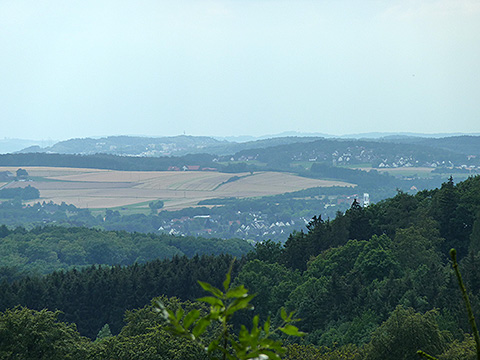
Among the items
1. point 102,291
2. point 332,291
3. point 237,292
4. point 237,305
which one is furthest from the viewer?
point 102,291

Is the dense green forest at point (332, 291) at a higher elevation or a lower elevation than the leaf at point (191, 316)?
lower

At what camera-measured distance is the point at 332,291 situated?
238 ft

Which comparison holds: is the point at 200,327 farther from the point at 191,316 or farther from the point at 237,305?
the point at 237,305

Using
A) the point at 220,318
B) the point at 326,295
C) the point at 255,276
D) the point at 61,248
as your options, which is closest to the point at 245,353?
the point at 220,318

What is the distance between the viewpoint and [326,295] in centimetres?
7262

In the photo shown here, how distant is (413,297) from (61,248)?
14980cm

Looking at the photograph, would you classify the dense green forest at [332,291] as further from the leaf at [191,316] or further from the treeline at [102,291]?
the leaf at [191,316]

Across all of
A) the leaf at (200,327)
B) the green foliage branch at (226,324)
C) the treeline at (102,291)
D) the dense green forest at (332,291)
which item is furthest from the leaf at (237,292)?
the treeline at (102,291)

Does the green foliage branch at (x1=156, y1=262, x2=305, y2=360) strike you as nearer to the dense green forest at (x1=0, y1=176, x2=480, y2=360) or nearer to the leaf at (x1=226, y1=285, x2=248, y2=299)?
the leaf at (x1=226, y1=285, x2=248, y2=299)

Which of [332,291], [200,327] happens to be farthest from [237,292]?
[332,291]

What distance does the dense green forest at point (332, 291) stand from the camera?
4678 centimetres

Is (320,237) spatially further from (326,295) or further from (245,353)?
(245,353)

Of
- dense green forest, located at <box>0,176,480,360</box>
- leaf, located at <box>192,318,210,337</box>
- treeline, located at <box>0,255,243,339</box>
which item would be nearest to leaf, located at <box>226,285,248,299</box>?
leaf, located at <box>192,318,210,337</box>

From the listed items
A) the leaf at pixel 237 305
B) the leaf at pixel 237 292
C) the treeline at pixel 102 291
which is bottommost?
the treeline at pixel 102 291
